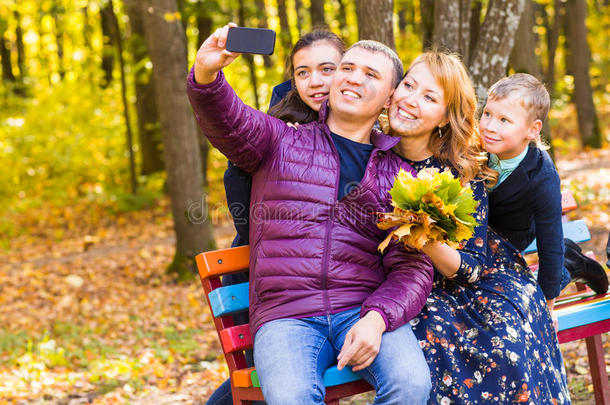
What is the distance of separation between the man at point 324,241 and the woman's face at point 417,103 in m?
0.09

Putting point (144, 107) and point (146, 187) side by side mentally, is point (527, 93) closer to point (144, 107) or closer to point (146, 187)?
point (144, 107)

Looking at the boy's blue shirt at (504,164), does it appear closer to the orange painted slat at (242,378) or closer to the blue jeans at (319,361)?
the blue jeans at (319,361)

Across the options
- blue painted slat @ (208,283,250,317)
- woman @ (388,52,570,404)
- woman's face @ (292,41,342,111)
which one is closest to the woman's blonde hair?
woman @ (388,52,570,404)

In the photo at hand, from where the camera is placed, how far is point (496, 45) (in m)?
5.55

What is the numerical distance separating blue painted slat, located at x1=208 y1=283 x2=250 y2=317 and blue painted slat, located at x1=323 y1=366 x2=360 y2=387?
0.68 meters

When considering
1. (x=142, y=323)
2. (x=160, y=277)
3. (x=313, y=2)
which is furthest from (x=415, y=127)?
(x=313, y=2)

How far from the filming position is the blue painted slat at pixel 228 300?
3248 mm

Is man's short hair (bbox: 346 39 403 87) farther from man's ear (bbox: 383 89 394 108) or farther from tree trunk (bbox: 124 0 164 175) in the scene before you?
tree trunk (bbox: 124 0 164 175)

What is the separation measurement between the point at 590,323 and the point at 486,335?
3.16 ft

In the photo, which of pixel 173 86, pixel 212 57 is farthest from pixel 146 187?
pixel 212 57

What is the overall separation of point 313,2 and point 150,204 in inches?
216

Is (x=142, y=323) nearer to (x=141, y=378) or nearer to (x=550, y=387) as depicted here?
(x=141, y=378)

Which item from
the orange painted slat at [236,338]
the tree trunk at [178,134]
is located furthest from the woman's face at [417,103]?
the tree trunk at [178,134]

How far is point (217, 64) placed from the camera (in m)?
2.67
